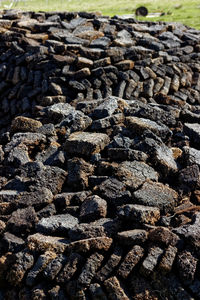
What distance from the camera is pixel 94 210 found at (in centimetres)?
384

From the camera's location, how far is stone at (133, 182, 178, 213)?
12.9 ft

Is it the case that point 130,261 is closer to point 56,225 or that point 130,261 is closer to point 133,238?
point 133,238

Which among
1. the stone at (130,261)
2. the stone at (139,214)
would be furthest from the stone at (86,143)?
the stone at (130,261)

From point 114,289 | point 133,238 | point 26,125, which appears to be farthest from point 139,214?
point 26,125

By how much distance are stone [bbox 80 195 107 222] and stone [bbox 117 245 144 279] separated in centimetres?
65

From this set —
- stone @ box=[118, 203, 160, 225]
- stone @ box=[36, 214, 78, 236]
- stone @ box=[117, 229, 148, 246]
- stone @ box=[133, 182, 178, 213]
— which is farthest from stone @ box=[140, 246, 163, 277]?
stone @ box=[36, 214, 78, 236]

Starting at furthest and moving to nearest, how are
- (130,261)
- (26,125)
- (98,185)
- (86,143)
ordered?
(26,125) → (86,143) → (98,185) → (130,261)

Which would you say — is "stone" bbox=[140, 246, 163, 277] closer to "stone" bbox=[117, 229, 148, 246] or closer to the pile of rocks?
the pile of rocks

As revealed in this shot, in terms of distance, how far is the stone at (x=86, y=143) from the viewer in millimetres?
4668

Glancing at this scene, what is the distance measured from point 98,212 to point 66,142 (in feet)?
4.18

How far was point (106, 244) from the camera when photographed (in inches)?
133

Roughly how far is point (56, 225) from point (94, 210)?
1.27 ft

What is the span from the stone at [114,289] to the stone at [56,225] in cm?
74

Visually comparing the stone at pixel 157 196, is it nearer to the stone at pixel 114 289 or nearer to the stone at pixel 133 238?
the stone at pixel 133 238
